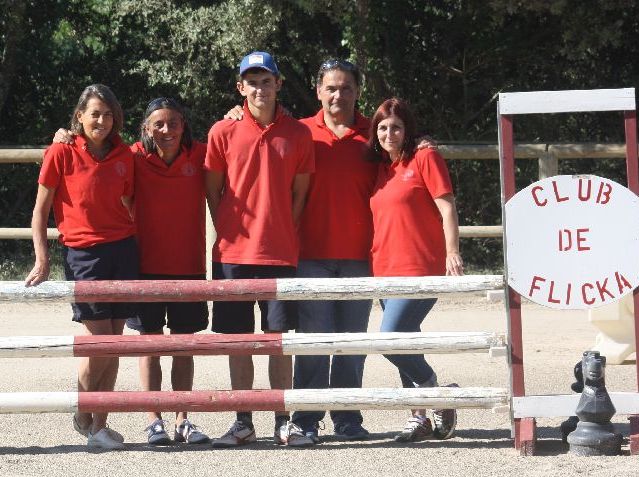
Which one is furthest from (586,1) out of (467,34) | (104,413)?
(104,413)

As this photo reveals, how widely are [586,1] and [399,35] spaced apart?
269cm

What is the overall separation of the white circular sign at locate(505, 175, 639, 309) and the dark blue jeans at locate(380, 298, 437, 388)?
60cm

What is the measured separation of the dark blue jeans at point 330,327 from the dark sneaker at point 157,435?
655mm

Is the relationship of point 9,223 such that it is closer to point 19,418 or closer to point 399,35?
point 399,35

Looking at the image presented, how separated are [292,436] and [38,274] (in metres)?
1.47

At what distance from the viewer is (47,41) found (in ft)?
57.0

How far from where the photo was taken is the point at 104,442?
6.36 m

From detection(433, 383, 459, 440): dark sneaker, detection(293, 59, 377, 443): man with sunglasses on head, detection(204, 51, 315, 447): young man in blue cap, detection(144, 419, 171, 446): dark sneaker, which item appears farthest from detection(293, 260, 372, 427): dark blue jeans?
detection(144, 419, 171, 446): dark sneaker

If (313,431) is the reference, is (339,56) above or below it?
above

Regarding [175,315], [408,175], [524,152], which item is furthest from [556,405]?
[524,152]

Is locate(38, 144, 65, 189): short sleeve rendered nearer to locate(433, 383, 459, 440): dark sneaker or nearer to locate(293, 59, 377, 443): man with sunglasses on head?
locate(293, 59, 377, 443): man with sunglasses on head

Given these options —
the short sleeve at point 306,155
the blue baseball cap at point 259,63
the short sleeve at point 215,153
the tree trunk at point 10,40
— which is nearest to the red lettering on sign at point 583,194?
the short sleeve at point 306,155

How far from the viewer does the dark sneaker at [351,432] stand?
6574mm

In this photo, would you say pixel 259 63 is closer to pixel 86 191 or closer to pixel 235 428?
A: pixel 86 191
